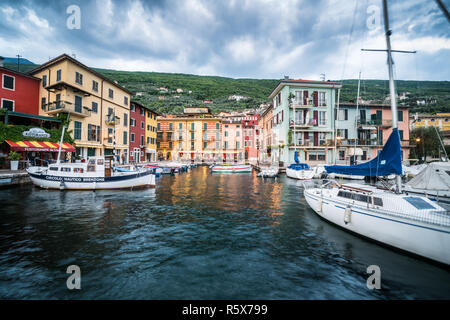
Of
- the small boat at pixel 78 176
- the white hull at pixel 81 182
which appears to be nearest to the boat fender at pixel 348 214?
the white hull at pixel 81 182

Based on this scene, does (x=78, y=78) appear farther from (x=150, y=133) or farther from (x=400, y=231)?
(x=400, y=231)

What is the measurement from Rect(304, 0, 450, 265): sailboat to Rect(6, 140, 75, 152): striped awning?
27458 millimetres

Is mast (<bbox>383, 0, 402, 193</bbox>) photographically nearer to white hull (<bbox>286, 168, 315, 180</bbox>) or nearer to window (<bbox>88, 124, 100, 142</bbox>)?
white hull (<bbox>286, 168, 315, 180</bbox>)

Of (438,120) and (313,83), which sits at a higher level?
(313,83)

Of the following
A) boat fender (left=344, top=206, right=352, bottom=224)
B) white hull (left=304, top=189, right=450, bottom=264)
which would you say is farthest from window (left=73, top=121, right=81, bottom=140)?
boat fender (left=344, top=206, right=352, bottom=224)

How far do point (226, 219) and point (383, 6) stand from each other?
12.0 meters

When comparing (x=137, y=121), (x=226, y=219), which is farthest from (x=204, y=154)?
(x=226, y=219)

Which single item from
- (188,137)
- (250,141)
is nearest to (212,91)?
(250,141)

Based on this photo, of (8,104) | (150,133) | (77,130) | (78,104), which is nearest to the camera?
(8,104)

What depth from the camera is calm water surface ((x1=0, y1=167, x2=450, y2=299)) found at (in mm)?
5176

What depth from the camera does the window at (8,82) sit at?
914 inches

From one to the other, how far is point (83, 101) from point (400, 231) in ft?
117

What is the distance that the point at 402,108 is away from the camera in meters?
36.5

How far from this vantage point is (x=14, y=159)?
20.9 m
